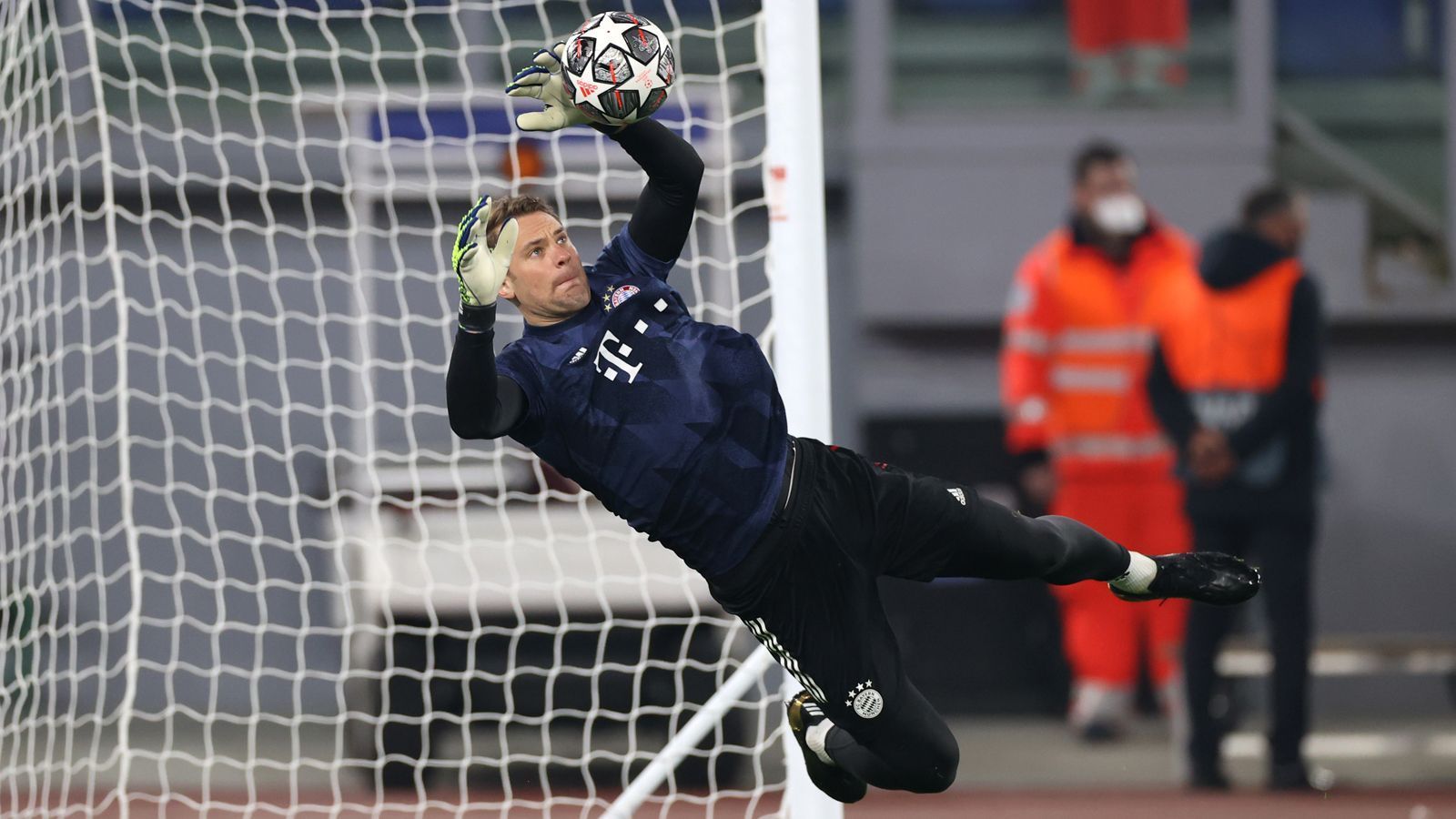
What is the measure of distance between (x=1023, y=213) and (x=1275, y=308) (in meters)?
1.97

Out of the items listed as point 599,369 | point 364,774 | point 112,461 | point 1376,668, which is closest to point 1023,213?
point 1376,668

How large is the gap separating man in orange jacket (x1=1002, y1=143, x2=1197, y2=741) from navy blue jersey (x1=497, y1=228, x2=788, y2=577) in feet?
12.7

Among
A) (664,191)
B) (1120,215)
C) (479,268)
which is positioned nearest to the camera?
(479,268)

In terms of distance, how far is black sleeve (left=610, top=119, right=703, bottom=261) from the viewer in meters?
3.52

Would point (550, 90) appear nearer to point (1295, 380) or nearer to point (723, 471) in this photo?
point (723, 471)

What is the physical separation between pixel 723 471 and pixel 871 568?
1.38 ft

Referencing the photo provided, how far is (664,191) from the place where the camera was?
359cm

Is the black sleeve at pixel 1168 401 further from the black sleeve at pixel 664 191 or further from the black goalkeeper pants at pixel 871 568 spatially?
the black sleeve at pixel 664 191

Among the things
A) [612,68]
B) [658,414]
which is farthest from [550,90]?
[658,414]

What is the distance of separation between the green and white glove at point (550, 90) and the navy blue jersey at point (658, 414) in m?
0.37

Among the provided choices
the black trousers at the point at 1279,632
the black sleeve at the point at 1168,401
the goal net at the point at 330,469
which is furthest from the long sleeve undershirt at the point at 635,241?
the black sleeve at the point at 1168,401

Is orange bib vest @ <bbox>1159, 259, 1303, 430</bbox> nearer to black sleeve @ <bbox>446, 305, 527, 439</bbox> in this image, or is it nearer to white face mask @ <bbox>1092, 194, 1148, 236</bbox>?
white face mask @ <bbox>1092, 194, 1148, 236</bbox>

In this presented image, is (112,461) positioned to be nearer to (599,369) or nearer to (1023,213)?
(1023,213)

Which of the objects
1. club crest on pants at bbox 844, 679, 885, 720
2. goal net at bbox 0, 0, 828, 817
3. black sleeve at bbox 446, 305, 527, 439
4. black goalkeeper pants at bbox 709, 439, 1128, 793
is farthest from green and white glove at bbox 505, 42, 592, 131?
goal net at bbox 0, 0, 828, 817
